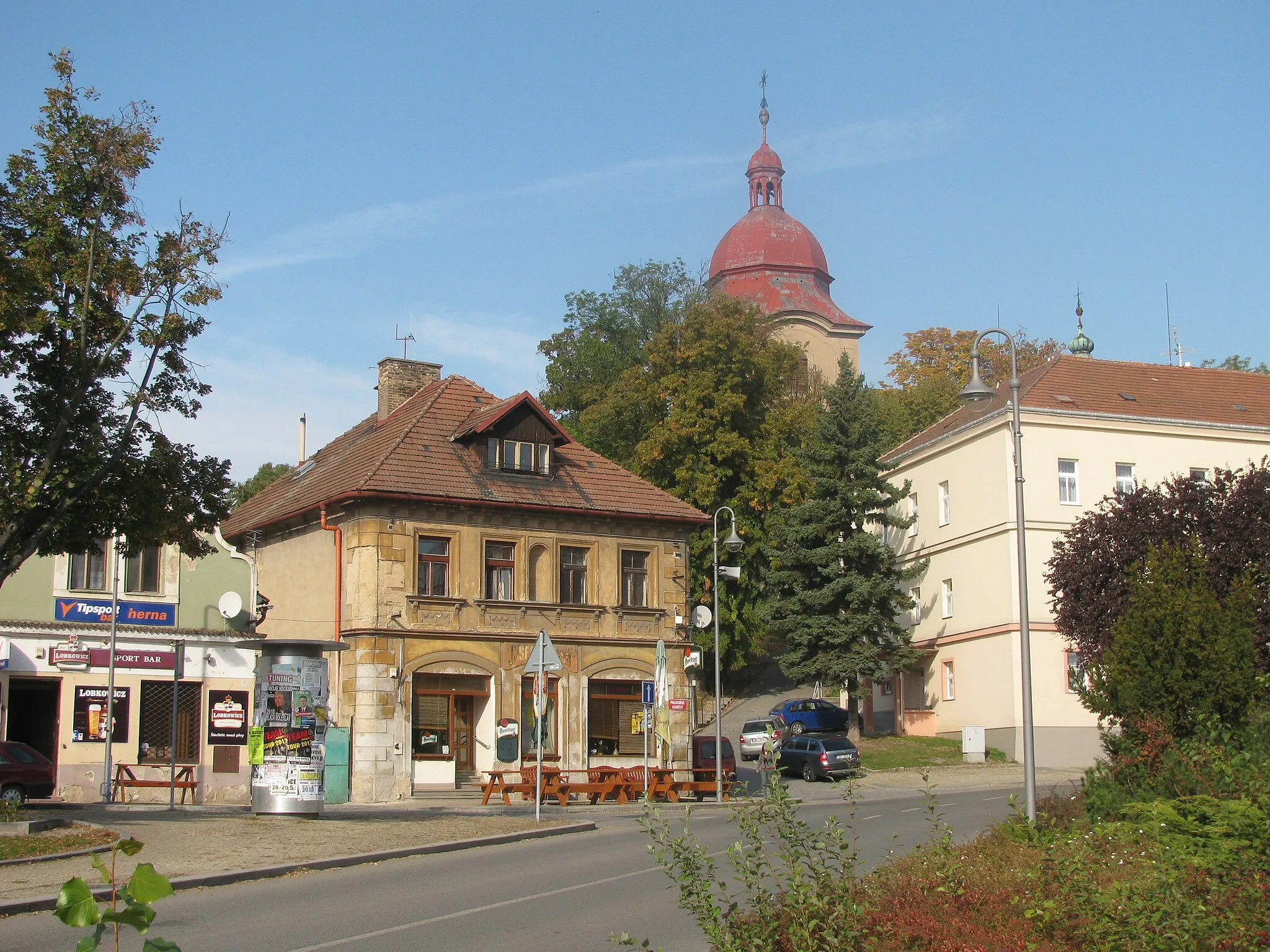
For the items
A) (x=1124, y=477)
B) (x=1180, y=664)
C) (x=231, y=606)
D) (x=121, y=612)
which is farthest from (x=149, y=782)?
(x=1124, y=477)

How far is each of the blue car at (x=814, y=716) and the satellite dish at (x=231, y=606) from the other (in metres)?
19.2

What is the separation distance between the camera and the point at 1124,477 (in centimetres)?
4922

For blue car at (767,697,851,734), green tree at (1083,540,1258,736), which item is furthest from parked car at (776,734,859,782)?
green tree at (1083,540,1258,736)

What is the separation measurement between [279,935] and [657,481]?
136 feet

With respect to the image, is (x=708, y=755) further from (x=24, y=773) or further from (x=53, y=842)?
(x=53, y=842)

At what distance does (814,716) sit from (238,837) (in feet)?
95.8

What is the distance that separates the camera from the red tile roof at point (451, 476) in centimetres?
3531

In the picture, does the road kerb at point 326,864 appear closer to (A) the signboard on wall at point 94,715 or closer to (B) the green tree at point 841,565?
(A) the signboard on wall at point 94,715

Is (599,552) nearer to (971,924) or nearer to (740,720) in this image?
(740,720)

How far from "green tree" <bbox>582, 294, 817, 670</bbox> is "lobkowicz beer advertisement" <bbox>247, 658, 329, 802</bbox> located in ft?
95.2

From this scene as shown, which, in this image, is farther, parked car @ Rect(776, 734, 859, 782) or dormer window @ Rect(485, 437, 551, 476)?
parked car @ Rect(776, 734, 859, 782)

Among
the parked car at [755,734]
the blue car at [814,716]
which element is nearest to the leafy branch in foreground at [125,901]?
the parked car at [755,734]

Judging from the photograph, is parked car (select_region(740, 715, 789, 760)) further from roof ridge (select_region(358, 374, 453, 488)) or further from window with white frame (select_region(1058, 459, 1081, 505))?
roof ridge (select_region(358, 374, 453, 488))

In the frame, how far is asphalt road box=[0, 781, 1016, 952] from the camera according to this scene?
1187cm
